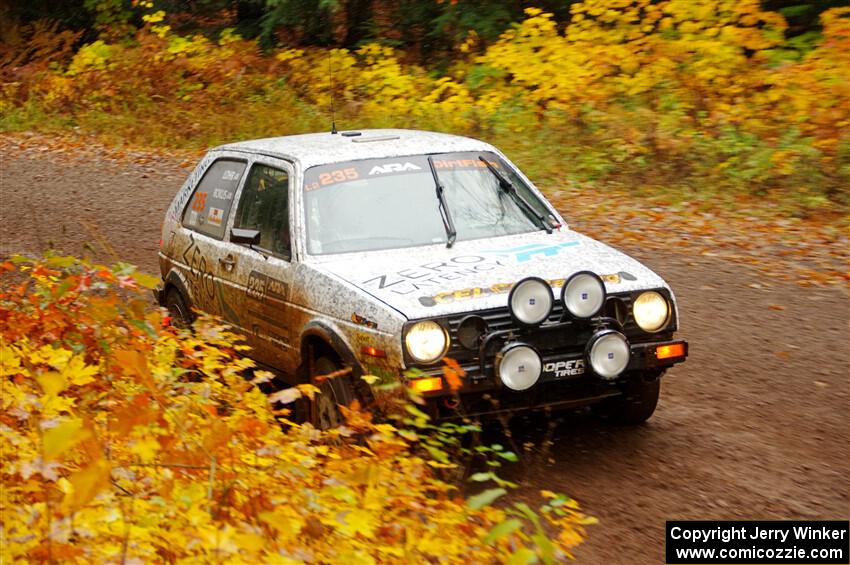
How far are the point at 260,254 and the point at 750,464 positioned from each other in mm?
3213

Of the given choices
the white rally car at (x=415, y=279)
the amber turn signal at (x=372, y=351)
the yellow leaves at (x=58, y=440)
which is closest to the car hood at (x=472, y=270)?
the white rally car at (x=415, y=279)

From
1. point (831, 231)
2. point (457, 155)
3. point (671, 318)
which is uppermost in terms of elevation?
point (457, 155)

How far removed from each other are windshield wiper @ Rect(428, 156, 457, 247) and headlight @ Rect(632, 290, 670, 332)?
1250 mm

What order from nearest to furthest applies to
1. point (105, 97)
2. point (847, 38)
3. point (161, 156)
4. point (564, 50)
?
1. point (847, 38)
2. point (564, 50)
3. point (161, 156)
4. point (105, 97)

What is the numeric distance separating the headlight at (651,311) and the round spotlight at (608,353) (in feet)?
0.85

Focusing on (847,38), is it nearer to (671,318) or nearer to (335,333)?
(671,318)

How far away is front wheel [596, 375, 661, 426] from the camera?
605 cm

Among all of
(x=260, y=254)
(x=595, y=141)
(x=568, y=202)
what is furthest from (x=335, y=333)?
(x=595, y=141)

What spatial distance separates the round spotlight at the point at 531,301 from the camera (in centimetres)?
538

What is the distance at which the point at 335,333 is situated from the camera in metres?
5.82

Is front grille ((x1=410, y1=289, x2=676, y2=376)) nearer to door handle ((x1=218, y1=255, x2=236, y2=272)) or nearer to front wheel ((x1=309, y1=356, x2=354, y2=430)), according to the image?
front wheel ((x1=309, y1=356, x2=354, y2=430))

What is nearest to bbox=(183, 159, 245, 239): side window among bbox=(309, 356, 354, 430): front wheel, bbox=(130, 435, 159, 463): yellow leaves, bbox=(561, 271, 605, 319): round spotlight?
bbox=(309, 356, 354, 430): front wheel

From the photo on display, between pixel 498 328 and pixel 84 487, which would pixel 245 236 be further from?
pixel 84 487

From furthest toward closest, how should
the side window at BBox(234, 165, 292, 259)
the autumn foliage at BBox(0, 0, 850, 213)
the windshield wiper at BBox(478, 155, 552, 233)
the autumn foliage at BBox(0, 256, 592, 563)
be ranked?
the autumn foliage at BBox(0, 0, 850, 213) < the windshield wiper at BBox(478, 155, 552, 233) < the side window at BBox(234, 165, 292, 259) < the autumn foliage at BBox(0, 256, 592, 563)
